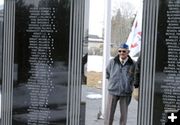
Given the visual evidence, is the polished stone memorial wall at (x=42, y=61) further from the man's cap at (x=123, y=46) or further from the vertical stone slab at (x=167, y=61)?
the vertical stone slab at (x=167, y=61)

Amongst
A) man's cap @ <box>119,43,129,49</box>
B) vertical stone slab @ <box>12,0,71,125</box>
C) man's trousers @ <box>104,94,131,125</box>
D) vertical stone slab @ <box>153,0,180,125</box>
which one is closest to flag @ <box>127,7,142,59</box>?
man's cap @ <box>119,43,129,49</box>

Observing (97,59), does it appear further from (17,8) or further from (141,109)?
(17,8)

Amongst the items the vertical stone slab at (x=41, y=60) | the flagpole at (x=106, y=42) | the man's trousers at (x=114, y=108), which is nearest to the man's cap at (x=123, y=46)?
the flagpole at (x=106, y=42)

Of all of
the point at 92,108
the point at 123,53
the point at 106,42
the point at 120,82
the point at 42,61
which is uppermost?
the point at 106,42

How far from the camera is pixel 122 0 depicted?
5465mm

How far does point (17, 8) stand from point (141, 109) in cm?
220

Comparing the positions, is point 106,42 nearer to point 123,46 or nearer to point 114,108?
point 123,46

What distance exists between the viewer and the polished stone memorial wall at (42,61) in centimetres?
574

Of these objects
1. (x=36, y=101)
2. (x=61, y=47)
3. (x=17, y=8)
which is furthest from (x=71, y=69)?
(x=17, y=8)

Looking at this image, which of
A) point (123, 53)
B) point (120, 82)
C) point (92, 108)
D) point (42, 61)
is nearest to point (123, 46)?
point (123, 53)

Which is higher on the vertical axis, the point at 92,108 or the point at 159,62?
the point at 159,62

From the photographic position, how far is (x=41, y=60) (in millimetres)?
5965

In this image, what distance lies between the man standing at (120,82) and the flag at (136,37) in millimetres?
76

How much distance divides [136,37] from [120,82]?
679 millimetres
